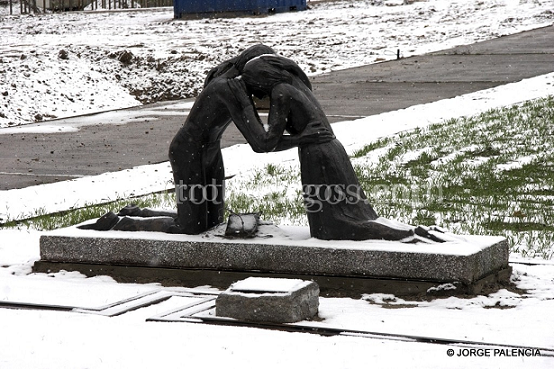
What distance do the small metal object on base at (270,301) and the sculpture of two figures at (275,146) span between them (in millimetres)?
1099

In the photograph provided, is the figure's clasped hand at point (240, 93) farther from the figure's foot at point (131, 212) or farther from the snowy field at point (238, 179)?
the snowy field at point (238, 179)

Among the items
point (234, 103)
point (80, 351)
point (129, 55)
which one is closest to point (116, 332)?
point (80, 351)

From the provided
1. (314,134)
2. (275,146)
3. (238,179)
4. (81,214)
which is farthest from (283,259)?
(238,179)

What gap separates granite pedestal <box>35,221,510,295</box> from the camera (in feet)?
25.7

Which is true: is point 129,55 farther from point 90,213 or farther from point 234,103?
point 234,103

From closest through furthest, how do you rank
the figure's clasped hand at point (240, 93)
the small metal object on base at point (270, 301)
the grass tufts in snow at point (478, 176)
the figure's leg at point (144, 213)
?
the small metal object on base at point (270, 301) < the figure's clasped hand at point (240, 93) < the figure's leg at point (144, 213) < the grass tufts in snow at point (478, 176)

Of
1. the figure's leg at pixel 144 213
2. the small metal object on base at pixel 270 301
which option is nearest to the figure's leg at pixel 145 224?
the figure's leg at pixel 144 213

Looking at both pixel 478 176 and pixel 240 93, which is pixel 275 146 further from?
pixel 478 176

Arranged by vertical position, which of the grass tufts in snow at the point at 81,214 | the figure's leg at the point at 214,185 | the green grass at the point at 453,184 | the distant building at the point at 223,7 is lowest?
the grass tufts in snow at the point at 81,214

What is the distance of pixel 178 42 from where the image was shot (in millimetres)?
30969

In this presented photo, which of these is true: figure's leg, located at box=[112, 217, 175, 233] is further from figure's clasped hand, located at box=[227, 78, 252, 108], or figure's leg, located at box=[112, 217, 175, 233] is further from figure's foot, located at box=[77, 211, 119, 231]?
figure's clasped hand, located at box=[227, 78, 252, 108]

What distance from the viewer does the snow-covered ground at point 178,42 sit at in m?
24.2

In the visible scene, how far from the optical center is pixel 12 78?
77.3 feet

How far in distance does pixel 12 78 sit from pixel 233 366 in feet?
61.7
